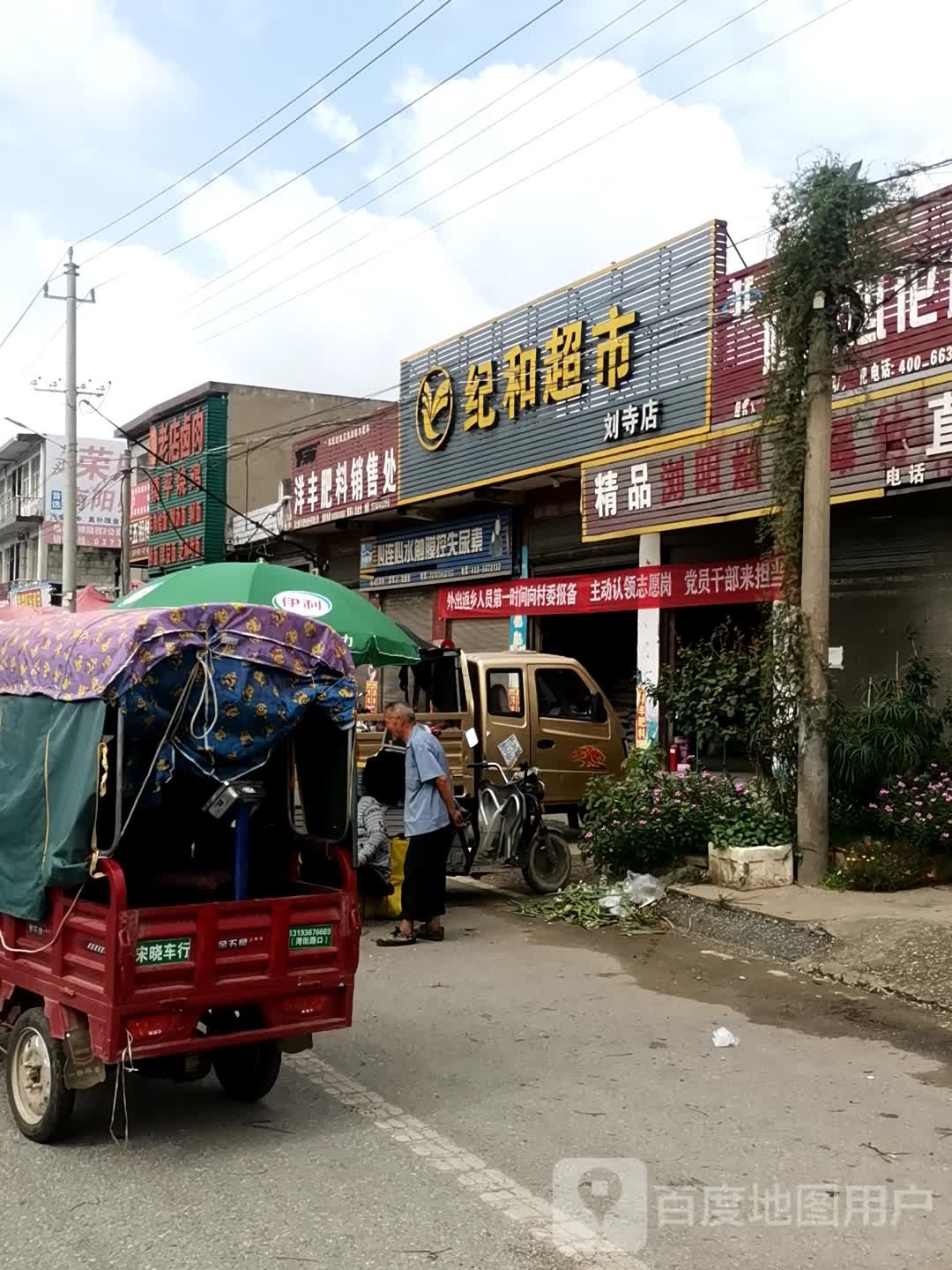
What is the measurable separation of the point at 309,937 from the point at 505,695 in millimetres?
8099

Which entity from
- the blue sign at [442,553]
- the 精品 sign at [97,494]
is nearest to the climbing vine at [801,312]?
the blue sign at [442,553]

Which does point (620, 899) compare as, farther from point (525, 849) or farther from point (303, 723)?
point (303, 723)

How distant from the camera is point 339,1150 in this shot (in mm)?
4812

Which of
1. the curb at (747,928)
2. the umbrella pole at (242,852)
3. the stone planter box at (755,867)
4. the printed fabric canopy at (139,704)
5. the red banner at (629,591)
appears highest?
Answer: the red banner at (629,591)

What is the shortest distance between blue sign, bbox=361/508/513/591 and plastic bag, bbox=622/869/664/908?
981 cm

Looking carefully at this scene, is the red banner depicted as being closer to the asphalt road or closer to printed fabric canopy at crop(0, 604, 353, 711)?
the asphalt road

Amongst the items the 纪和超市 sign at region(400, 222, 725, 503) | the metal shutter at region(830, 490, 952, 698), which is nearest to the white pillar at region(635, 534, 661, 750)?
the 纪和超市 sign at region(400, 222, 725, 503)

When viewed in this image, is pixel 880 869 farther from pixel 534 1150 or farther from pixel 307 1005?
pixel 307 1005

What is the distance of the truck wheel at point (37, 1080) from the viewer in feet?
15.7

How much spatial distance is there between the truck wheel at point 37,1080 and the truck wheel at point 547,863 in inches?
238

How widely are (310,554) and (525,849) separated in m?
16.3

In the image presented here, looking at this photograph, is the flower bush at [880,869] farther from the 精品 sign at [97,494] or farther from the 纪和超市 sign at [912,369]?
the 精品 sign at [97,494]
